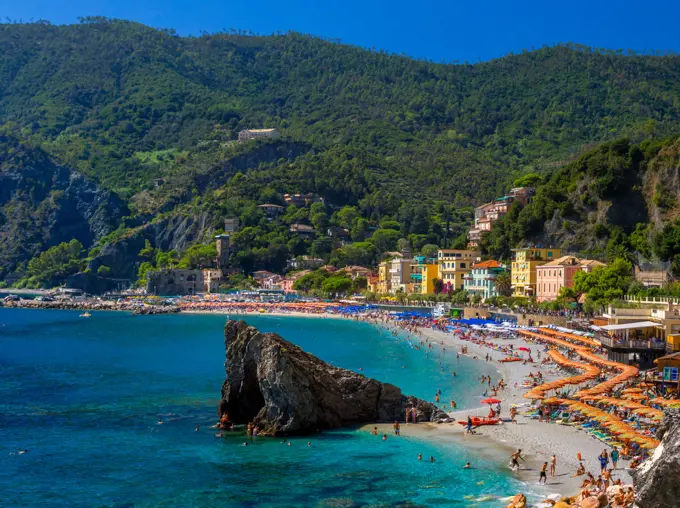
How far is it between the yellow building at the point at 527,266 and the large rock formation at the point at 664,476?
7031cm

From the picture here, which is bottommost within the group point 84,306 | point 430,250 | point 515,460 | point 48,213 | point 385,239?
point 515,460

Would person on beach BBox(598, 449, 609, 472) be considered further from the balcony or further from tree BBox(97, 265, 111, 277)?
tree BBox(97, 265, 111, 277)

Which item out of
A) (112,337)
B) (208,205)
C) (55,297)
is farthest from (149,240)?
(112,337)

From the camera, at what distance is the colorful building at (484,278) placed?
8731 centimetres

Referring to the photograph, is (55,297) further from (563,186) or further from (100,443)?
(100,443)

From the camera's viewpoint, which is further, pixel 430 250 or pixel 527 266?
pixel 430 250

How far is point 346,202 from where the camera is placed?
6737 inches

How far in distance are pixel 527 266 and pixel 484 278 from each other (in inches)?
334

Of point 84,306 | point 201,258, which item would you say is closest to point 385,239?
point 201,258

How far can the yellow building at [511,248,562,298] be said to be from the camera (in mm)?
80250

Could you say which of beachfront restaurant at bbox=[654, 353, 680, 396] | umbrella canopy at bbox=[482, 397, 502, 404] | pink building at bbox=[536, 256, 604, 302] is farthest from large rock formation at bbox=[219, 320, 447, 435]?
pink building at bbox=[536, 256, 604, 302]

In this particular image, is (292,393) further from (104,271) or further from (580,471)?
(104,271)

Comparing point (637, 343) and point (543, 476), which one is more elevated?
point (637, 343)

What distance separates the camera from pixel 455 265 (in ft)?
319
